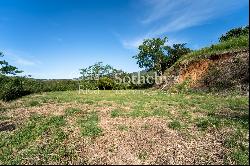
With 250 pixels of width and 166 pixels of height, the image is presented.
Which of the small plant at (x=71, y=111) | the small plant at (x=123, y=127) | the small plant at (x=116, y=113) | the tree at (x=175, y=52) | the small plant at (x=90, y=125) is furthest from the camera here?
the tree at (x=175, y=52)

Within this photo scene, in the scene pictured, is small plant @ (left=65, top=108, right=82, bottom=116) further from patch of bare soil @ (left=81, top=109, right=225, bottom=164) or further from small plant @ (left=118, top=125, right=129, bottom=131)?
small plant @ (left=118, top=125, right=129, bottom=131)

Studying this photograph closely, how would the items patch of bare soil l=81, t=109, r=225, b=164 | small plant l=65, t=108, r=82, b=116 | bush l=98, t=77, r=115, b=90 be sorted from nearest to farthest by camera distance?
patch of bare soil l=81, t=109, r=225, b=164 → small plant l=65, t=108, r=82, b=116 → bush l=98, t=77, r=115, b=90

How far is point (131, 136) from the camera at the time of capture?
12328 millimetres

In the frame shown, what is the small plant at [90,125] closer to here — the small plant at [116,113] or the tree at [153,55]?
the small plant at [116,113]

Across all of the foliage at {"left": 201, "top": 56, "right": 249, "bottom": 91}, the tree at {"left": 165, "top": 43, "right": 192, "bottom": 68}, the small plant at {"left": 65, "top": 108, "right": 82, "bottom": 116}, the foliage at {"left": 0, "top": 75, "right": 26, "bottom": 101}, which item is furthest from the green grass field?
the tree at {"left": 165, "top": 43, "right": 192, "bottom": 68}

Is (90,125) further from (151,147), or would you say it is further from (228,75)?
(228,75)

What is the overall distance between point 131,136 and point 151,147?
1.41 m

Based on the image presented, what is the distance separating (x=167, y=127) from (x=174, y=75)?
80.2 feet

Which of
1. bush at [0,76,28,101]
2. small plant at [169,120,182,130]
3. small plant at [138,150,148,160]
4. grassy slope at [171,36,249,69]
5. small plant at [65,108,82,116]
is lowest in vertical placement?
small plant at [138,150,148,160]

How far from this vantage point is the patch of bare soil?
33.6 ft

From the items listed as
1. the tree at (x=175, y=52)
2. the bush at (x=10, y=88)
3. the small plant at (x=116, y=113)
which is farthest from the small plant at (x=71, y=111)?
the tree at (x=175, y=52)

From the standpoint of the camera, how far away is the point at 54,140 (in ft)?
41.6

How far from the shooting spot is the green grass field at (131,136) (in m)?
10.5

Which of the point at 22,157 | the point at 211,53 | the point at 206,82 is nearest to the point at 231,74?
the point at 206,82
